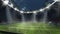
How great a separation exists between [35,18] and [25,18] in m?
0.12

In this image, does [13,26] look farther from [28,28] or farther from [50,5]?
[50,5]

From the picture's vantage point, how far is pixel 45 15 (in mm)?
3400

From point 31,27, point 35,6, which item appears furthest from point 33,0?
point 31,27

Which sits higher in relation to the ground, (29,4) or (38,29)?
(29,4)

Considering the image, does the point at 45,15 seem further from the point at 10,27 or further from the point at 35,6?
the point at 10,27

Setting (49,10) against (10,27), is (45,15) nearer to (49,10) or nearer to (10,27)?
(49,10)

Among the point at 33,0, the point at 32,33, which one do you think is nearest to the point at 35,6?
the point at 33,0

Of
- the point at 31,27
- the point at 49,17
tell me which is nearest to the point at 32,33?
the point at 31,27

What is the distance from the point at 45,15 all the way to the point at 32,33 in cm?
26

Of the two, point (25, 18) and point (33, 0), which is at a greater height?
point (33, 0)

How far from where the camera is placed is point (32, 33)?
133 inches

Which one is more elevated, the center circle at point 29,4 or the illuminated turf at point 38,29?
the center circle at point 29,4

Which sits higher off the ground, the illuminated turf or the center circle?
the center circle

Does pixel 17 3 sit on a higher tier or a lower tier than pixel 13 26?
higher
